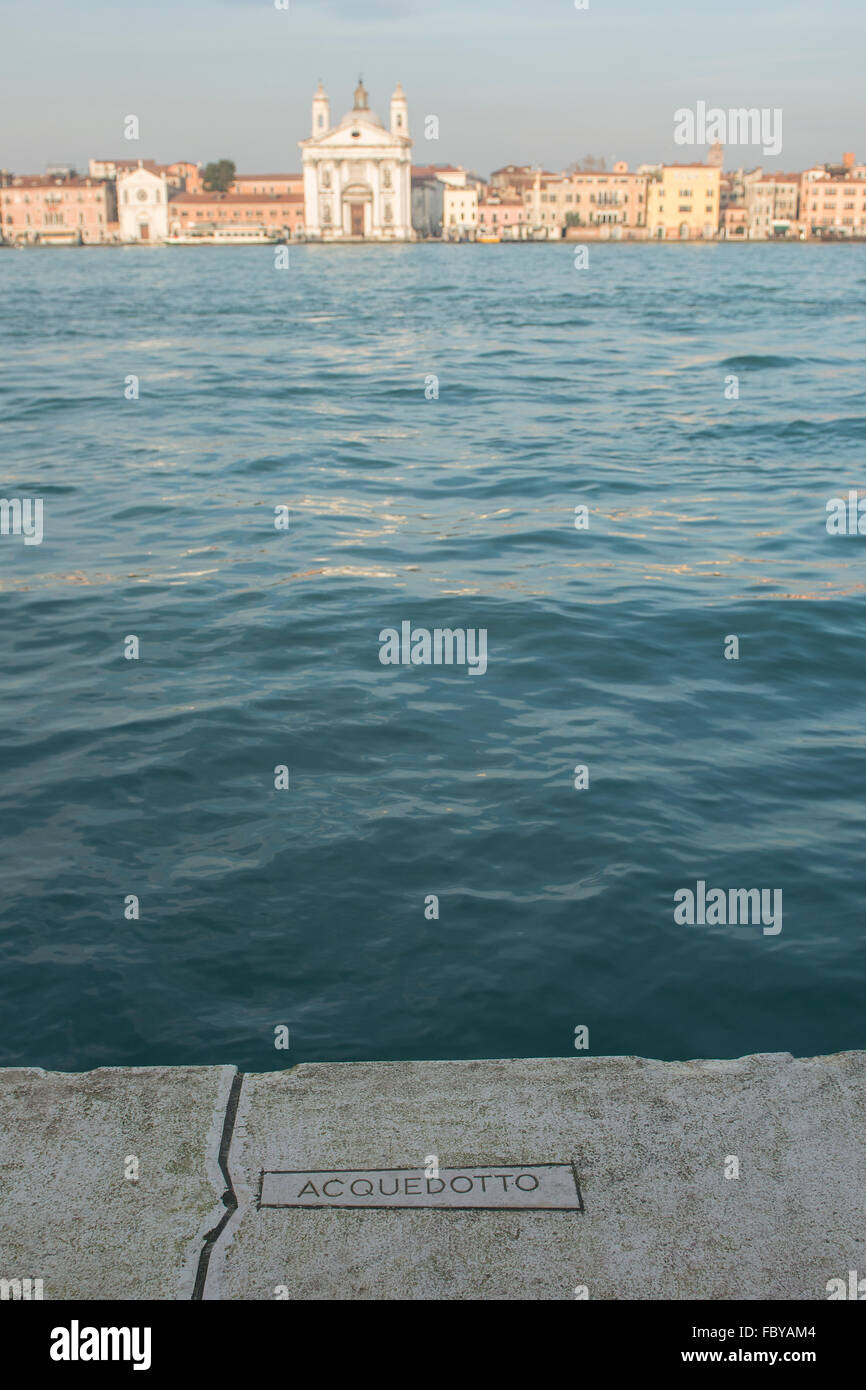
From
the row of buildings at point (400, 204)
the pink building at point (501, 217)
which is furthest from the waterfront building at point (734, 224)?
the pink building at point (501, 217)

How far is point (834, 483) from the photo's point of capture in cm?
1116

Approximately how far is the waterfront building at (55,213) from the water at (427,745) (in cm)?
13390

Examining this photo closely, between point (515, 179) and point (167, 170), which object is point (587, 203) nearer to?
point (515, 179)

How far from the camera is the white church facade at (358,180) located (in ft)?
405

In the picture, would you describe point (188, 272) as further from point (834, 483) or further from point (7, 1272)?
point (7, 1272)

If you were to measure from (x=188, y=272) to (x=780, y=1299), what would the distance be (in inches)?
2533

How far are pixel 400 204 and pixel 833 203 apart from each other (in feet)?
145

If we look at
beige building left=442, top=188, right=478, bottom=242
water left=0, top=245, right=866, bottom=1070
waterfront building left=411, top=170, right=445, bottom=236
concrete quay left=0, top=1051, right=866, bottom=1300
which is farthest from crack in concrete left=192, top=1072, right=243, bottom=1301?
beige building left=442, top=188, right=478, bottom=242

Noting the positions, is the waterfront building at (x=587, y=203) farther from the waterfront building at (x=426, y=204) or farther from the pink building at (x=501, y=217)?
the waterfront building at (x=426, y=204)

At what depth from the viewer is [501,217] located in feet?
452

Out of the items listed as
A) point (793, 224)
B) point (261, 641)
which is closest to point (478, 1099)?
point (261, 641)

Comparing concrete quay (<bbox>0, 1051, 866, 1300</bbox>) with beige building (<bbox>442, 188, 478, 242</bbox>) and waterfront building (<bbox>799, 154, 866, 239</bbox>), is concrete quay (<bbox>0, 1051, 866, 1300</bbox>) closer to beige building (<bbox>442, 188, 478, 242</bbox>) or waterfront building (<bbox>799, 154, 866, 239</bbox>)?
waterfront building (<bbox>799, 154, 866, 239</bbox>)

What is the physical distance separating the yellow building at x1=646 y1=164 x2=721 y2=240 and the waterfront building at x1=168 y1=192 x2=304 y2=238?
3743 centimetres

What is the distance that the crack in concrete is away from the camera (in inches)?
85.2
